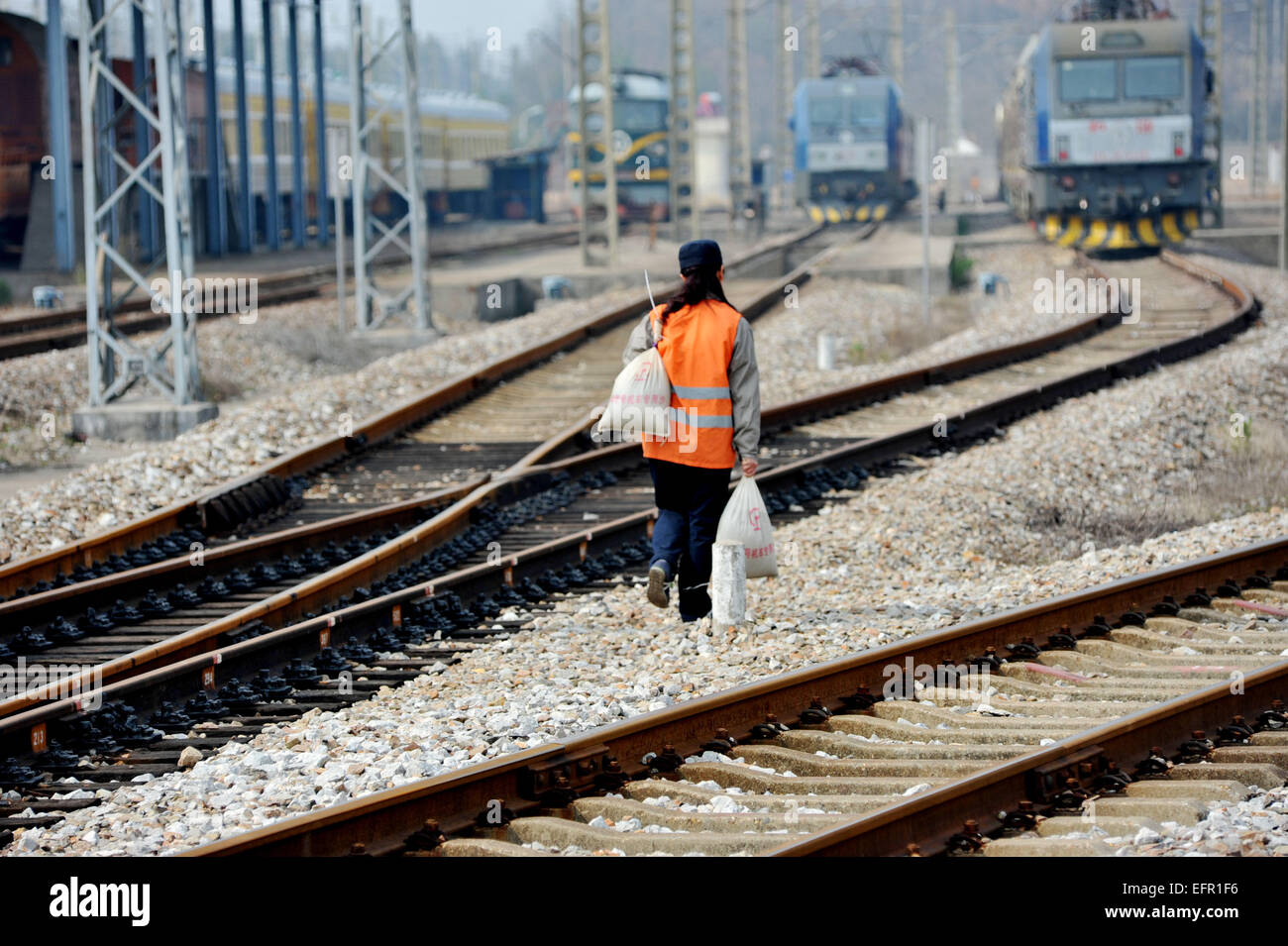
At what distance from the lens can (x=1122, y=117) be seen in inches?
1051

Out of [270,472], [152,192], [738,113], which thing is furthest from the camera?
[738,113]

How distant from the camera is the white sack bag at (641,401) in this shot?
7.32m

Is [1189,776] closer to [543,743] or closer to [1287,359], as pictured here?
[543,743]

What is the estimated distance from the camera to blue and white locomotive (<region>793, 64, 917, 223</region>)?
3944 centimetres

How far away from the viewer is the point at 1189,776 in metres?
5.37

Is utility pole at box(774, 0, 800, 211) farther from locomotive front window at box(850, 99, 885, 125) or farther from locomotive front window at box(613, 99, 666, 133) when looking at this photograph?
locomotive front window at box(850, 99, 885, 125)

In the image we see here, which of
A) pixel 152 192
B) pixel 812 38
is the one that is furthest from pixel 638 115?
pixel 152 192

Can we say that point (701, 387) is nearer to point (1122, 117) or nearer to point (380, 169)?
point (380, 169)

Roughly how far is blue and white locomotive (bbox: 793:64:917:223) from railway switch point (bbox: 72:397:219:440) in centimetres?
2703

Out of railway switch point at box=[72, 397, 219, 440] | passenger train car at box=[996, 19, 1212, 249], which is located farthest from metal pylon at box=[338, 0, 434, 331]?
passenger train car at box=[996, 19, 1212, 249]

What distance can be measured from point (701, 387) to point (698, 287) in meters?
0.44

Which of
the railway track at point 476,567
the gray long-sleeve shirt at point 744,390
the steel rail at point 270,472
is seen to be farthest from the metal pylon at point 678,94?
the gray long-sleeve shirt at point 744,390
